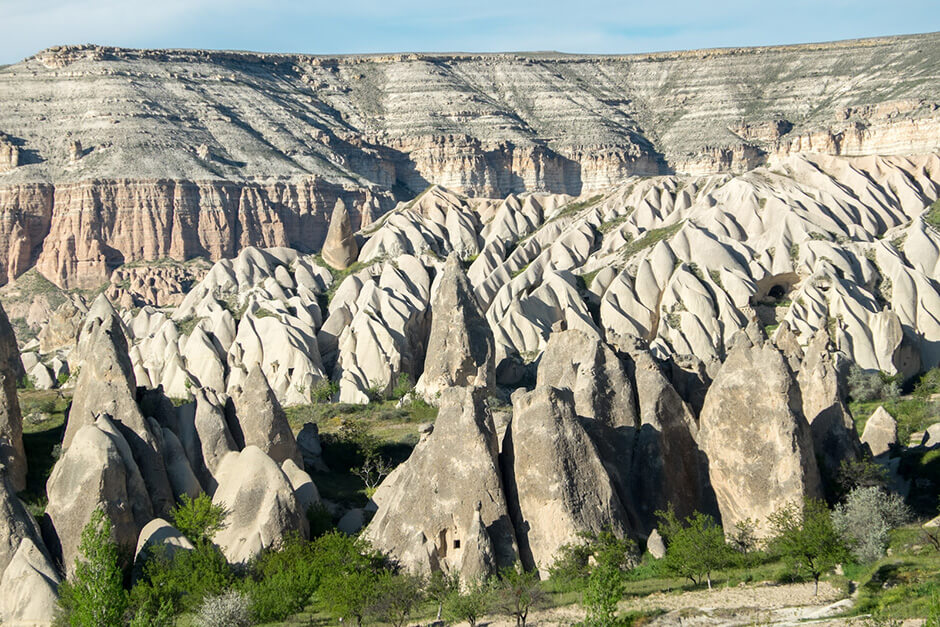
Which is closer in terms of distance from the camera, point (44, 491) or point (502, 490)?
point (502, 490)

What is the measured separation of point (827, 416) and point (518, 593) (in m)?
12.2

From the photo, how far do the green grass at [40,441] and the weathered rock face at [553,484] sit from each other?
41.3 ft

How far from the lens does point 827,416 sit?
32594mm

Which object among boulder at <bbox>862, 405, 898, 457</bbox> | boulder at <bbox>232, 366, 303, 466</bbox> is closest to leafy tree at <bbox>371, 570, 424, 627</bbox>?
boulder at <bbox>232, 366, 303, 466</bbox>

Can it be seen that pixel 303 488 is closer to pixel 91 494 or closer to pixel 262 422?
pixel 262 422

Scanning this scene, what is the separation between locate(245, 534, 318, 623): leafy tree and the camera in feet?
84.6

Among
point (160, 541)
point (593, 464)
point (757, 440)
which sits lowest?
point (160, 541)

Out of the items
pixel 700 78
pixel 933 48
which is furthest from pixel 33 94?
pixel 933 48

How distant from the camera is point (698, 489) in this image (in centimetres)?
2970

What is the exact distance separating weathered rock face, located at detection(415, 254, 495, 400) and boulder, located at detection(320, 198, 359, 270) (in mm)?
24120

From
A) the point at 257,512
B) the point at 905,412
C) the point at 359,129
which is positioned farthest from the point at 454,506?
the point at 359,129

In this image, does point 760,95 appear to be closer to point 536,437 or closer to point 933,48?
point 933,48

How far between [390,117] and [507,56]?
27884 millimetres

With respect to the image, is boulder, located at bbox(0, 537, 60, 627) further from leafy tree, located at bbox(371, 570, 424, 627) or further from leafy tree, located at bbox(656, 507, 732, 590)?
leafy tree, located at bbox(656, 507, 732, 590)
